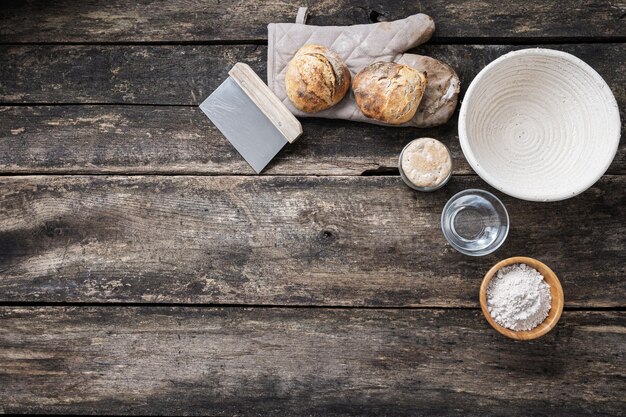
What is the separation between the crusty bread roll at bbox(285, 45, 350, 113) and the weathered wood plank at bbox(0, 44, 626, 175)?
8cm

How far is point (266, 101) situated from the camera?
1002mm

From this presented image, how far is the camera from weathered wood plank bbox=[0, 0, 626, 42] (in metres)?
1.02

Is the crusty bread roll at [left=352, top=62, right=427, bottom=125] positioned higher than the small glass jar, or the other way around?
the crusty bread roll at [left=352, top=62, right=427, bottom=125]

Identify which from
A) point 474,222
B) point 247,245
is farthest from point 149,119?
point 474,222

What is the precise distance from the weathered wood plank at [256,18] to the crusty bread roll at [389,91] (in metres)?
0.16

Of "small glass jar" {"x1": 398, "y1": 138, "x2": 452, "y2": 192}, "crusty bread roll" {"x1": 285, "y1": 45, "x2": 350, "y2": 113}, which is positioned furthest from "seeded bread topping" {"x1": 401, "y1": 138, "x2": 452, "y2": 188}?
"crusty bread roll" {"x1": 285, "y1": 45, "x2": 350, "y2": 113}

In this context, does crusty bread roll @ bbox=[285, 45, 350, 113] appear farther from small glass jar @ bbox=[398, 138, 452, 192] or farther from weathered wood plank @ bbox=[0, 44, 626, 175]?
small glass jar @ bbox=[398, 138, 452, 192]

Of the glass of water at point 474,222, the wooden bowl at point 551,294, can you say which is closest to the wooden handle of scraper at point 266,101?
the glass of water at point 474,222

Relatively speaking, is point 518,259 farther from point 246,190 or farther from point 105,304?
point 105,304

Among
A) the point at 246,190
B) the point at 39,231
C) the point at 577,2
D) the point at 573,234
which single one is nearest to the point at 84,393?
the point at 39,231

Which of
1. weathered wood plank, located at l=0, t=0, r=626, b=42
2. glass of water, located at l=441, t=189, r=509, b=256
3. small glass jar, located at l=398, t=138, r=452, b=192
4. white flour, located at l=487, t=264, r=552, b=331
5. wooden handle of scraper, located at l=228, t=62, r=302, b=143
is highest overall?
weathered wood plank, located at l=0, t=0, r=626, b=42

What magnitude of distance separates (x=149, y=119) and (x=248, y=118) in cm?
22

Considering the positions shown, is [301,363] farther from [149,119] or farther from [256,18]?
[256,18]

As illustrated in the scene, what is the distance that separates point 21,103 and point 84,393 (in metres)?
0.63
